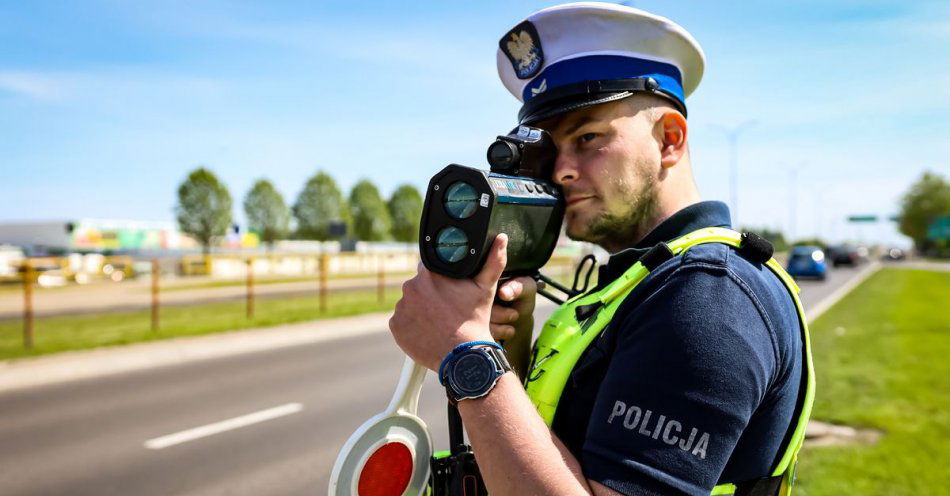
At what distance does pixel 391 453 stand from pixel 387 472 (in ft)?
0.12

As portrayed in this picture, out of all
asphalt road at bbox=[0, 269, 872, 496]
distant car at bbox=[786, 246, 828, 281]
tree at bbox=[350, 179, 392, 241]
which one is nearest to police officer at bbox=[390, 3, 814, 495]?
asphalt road at bbox=[0, 269, 872, 496]

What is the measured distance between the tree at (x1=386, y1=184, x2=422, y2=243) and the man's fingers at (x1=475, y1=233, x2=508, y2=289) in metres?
61.2

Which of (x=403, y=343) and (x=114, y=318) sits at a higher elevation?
(x=403, y=343)

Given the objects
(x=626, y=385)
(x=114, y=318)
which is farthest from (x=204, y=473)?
(x=114, y=318)

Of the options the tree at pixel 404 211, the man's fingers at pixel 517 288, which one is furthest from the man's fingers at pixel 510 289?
the tree at pixel 404 211

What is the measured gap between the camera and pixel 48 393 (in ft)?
22.9

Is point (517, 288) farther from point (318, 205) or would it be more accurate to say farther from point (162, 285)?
point (318, 205)

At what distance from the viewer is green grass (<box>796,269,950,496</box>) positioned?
12.6ft

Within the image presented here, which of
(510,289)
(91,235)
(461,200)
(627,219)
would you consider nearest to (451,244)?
(461,200)

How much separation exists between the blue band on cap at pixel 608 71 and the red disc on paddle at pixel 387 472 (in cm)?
80

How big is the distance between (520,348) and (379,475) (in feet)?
1.31

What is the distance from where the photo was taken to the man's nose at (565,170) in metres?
1.30

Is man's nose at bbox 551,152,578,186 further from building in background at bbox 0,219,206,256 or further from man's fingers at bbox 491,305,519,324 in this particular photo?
building in background at bbox 0,219,206,256

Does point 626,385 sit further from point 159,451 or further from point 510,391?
point 159,451
